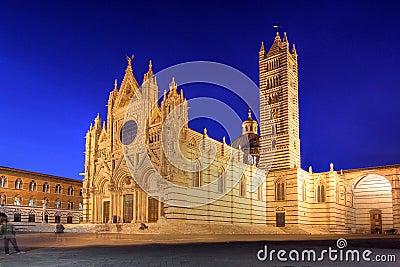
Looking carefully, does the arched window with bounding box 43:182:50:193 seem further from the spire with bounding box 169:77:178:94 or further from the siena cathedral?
the spire with bounding box 169:77:178:94

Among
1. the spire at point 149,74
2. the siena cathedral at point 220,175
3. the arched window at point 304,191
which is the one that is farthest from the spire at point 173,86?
the arched window at point 304,191

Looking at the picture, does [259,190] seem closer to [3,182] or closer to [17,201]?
[17,201]

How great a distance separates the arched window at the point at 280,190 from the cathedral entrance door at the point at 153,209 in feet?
71.5

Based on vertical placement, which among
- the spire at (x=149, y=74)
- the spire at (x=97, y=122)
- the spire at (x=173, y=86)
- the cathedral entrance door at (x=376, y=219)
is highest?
the spire at (x=149, y=74)

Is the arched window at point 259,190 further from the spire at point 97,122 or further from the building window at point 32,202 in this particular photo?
the building window at point 32,202

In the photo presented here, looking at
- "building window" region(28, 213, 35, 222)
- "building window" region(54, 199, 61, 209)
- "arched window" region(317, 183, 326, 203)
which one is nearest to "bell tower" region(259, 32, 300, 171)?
"arched window" region(317, 183, 326, 203)

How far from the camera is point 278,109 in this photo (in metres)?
64.3

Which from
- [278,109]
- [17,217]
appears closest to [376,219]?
[278,109]

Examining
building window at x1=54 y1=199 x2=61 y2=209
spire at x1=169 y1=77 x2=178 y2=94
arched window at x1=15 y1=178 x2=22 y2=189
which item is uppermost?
spire at x1=169 y1=77 x2=178 y2=94

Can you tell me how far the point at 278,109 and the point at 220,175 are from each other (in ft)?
72.3

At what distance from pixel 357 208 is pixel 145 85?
41907 mm

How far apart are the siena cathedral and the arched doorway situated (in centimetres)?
15

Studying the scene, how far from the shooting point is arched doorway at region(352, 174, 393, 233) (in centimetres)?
6319

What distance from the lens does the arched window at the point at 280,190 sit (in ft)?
182
